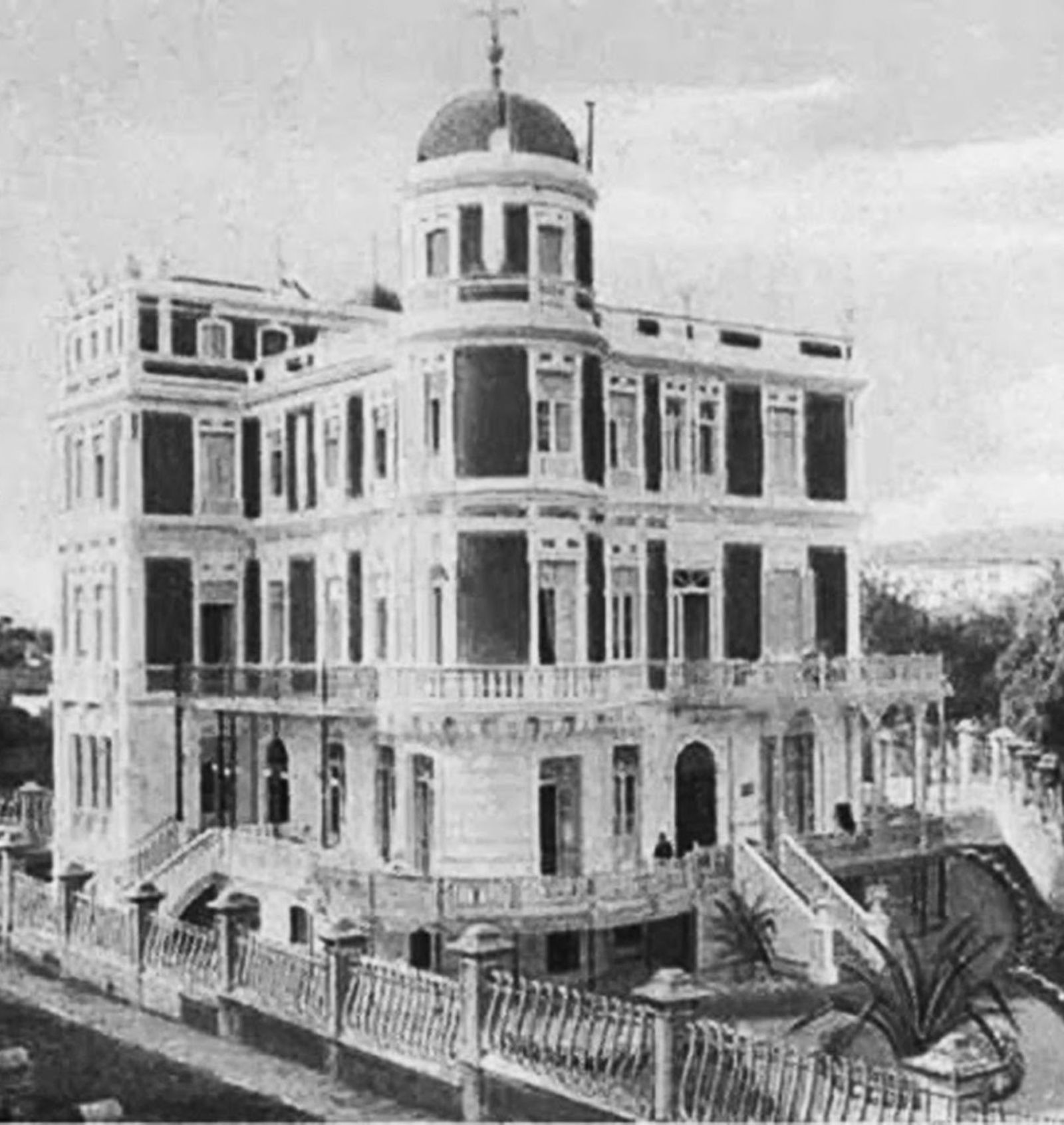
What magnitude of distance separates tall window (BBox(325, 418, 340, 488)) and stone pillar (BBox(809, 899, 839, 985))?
16.7 ft

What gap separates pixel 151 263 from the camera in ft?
54.2

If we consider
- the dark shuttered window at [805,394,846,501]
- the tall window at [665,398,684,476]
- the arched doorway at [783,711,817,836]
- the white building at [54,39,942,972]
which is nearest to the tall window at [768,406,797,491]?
the white building at [54,39,942,972]

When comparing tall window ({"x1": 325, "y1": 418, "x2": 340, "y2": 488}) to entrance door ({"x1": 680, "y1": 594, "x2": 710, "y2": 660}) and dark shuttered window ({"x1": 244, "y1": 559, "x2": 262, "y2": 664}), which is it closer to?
dark shuttered window ({"x1": 244, "y1": 559, "x2": 262, "y2": 664})

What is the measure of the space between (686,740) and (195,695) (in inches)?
164

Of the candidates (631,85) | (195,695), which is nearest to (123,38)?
(631,85)

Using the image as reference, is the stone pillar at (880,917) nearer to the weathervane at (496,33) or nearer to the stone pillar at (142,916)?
the stone pillar at (142,916)

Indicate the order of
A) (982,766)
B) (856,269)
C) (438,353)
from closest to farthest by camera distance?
1. (856,269)
2. (438,353)
3. (982,766)

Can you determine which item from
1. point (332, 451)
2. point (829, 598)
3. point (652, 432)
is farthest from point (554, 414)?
point (829, 598)

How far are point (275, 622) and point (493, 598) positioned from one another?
3.44 metres

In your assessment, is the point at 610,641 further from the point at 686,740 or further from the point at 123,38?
the point at 123,38

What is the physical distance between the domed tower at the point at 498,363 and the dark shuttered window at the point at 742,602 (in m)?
2.27

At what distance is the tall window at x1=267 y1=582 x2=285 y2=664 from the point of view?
16.8 meters

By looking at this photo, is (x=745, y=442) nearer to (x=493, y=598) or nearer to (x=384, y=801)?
(x=493, y=598)

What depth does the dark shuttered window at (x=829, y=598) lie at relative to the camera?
54.7 ft
